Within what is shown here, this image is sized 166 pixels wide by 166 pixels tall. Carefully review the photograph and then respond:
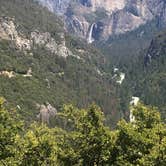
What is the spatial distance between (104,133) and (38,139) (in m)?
5.87

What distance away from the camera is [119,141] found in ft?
165

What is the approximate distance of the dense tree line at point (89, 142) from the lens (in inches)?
1941

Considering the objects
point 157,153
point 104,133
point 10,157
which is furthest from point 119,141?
point 10,157

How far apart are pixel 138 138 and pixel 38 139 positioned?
878cm

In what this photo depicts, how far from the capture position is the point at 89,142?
50.0 metres

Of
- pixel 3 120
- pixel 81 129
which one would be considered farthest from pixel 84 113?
pixel 3 120

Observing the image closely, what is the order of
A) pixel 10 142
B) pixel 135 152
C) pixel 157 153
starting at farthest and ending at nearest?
pixel 10 142 < pixel 135 152 < pixel 157 153

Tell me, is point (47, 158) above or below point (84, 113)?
below

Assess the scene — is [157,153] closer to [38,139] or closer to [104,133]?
[104,133]

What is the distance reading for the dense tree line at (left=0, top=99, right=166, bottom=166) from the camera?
49312mm

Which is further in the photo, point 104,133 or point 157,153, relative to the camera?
point 104,133

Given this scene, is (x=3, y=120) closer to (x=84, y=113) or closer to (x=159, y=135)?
(x=84, y=113)

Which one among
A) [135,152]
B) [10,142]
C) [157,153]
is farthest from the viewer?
[10,142]

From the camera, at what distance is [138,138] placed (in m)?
48.9
